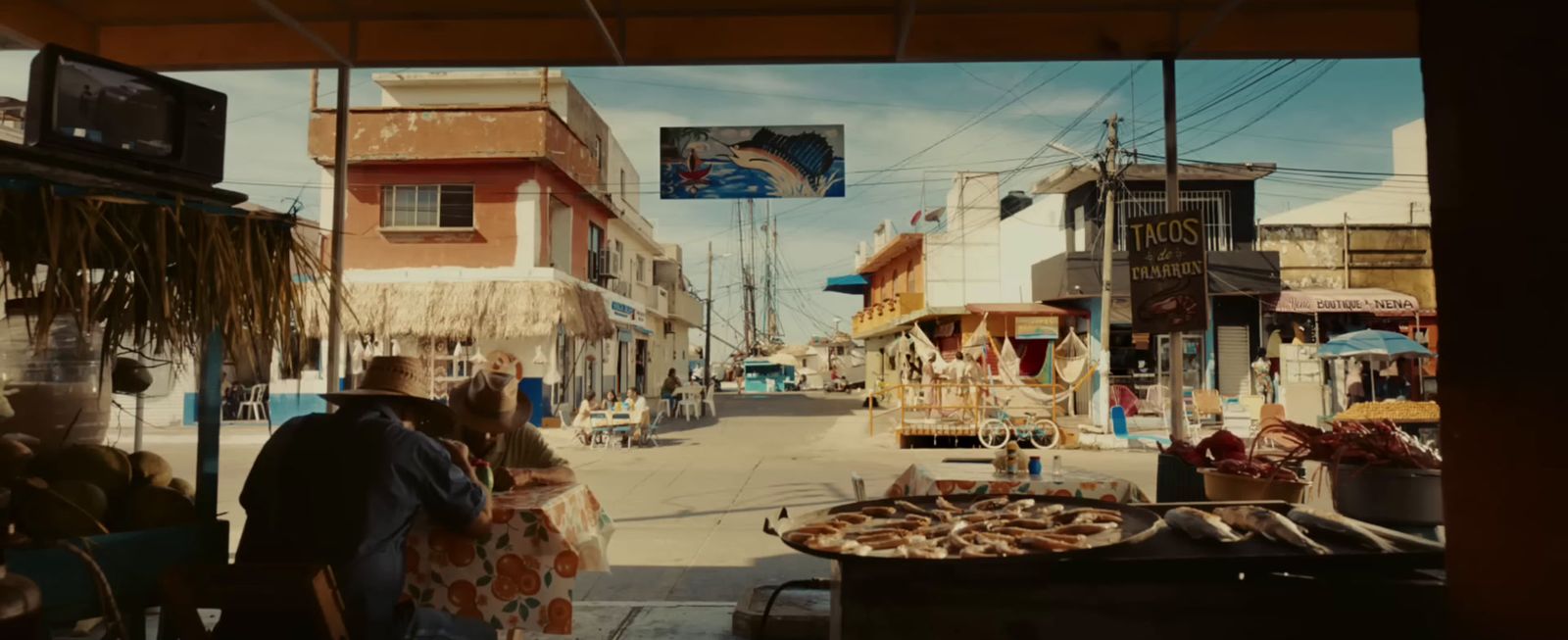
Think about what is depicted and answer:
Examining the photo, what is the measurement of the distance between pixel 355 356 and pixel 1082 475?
1800cm

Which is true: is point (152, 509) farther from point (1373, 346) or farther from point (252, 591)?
point (1373, 346)

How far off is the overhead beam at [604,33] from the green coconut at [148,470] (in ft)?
9.23

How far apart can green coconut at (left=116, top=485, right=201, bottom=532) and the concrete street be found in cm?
214

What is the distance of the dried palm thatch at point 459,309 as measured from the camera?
1942 cm

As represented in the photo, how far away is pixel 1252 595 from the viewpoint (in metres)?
2.67

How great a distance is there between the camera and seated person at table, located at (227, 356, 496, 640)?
309 centimetres

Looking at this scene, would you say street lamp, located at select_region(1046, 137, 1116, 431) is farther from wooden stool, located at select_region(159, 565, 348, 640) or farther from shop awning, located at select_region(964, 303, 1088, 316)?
wooden stool, located at select_region(159, 565, 348, 640)

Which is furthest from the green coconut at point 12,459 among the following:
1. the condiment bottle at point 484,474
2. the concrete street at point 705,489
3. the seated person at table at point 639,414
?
the seated person at table at point 639,414

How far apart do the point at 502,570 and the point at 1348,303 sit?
24.3 meters

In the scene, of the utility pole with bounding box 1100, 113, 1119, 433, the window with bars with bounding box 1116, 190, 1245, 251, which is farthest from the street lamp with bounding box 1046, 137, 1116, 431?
the window with bars with bounding box 1116, 190, 1245, 251

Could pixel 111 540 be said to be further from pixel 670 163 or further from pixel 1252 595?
pixel 670 163

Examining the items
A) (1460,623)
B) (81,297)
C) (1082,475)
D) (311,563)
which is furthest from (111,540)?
(1082,475)

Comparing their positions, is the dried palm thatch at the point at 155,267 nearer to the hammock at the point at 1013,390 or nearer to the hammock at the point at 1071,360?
the hammock at the point at 1013,390

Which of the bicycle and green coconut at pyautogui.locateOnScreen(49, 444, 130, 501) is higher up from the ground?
green coconut at pyautogui.locateOnScreen(49, 444, 130, 501)
